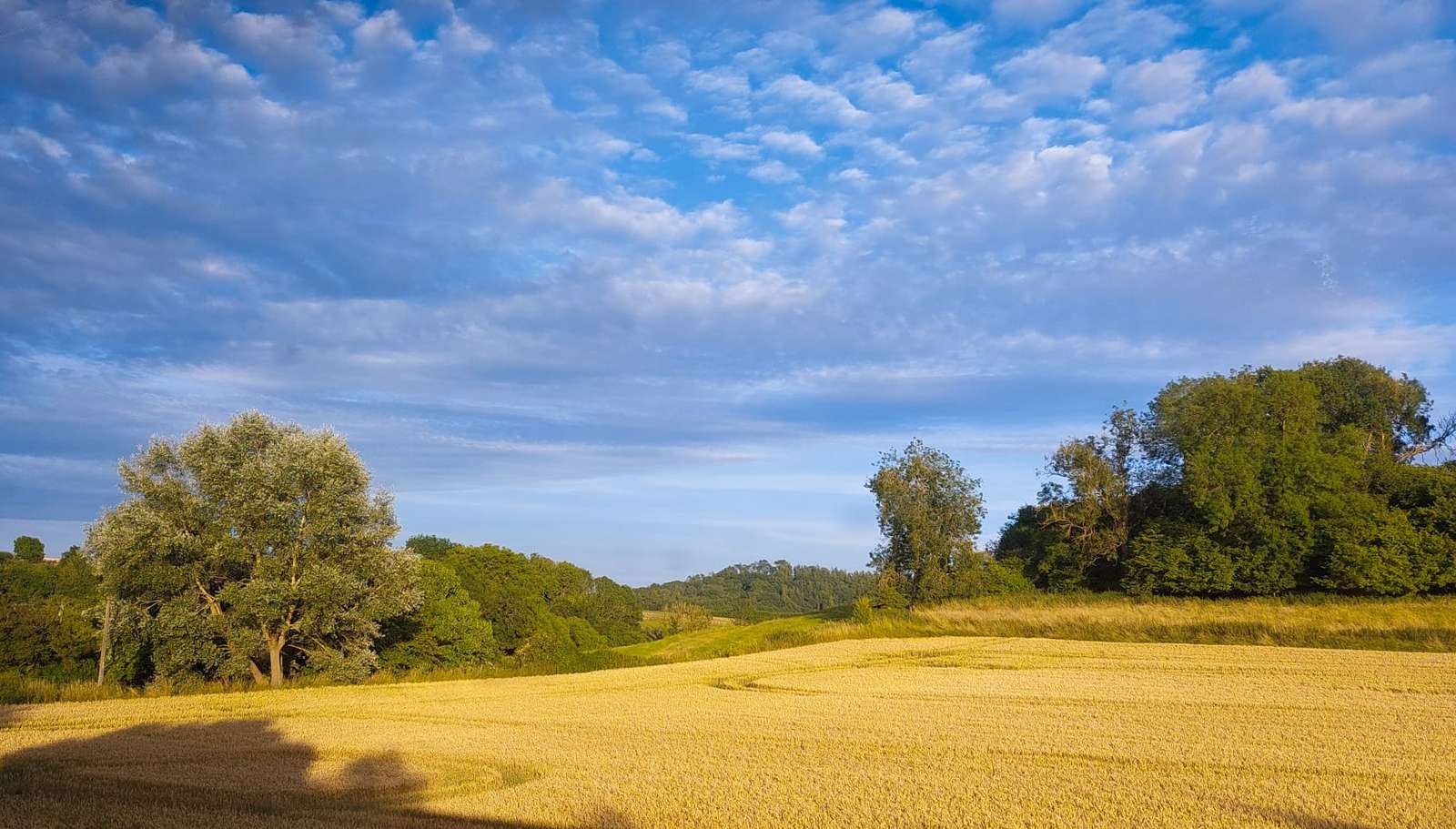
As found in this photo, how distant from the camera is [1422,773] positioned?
1233 centimetres

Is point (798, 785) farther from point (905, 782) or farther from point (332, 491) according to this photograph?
point (332, 491)

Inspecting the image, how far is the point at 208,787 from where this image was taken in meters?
12.1

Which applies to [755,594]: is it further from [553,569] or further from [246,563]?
[246,563]

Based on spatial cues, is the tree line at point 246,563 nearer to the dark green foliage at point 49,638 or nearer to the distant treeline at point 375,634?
the distant treeline at point 375,634

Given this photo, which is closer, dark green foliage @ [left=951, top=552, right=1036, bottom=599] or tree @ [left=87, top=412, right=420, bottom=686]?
tree @ [left=87, top=412, right=420, bottom=686]

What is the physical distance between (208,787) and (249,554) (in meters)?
22.7

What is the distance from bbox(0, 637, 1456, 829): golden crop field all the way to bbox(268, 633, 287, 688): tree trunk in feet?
16.5

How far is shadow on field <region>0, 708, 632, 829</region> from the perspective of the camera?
1017 centimetres

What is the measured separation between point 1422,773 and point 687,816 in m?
10.3

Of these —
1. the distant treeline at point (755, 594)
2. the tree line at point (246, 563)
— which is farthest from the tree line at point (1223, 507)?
the distant treeline at point (755, 594)

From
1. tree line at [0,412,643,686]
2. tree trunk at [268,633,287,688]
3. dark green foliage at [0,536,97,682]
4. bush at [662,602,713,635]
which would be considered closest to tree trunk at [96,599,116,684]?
tree line at [0,412,643,686]

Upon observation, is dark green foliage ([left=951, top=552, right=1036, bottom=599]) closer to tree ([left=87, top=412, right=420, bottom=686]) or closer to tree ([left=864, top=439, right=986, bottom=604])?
tree ([left=864, top=439, right=986, bottom=604])

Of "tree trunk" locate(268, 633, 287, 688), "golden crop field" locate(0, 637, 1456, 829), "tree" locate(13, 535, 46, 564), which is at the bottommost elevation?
"golden crop field" locate(0, 637, 1456, 829)

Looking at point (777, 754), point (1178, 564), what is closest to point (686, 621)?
point (1178, 564)
